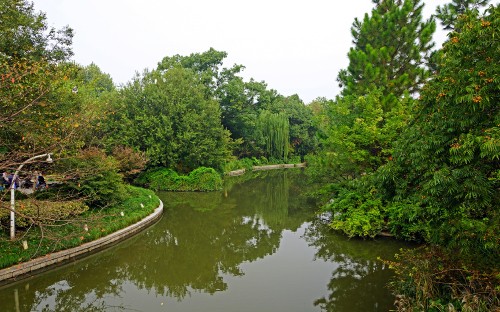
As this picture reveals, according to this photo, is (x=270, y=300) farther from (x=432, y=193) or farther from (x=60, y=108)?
(x=60, y=108)

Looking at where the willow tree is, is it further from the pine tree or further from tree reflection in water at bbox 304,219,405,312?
tree reflection in water at bbox 304,219,405,312

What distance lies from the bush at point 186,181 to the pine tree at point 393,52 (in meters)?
12.4

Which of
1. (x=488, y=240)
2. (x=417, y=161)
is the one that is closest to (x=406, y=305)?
(x=488, y=240)

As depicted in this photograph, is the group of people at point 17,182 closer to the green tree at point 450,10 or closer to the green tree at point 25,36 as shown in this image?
the green tree at point 25,36

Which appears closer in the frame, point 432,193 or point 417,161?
point 432,193

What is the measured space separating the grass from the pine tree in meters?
11.2

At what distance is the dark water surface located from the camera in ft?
26.3

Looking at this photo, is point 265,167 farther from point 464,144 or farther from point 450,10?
point 464,144

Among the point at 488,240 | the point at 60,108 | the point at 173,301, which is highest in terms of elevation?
the point at 60,108

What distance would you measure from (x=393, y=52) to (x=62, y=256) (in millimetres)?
15028

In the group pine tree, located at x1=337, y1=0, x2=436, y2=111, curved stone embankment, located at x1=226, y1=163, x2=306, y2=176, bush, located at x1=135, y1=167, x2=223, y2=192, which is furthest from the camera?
curved stone embankment, located at x1=226, y1=163, x2=306, y2=176

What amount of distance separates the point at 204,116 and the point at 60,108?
14.1 metres

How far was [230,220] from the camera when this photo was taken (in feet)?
53.4

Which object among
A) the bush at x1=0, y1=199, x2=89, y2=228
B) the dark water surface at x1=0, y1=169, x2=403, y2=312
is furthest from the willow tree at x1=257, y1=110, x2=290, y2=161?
the bush at x1=0, y1=199, x2=89, y2=228
